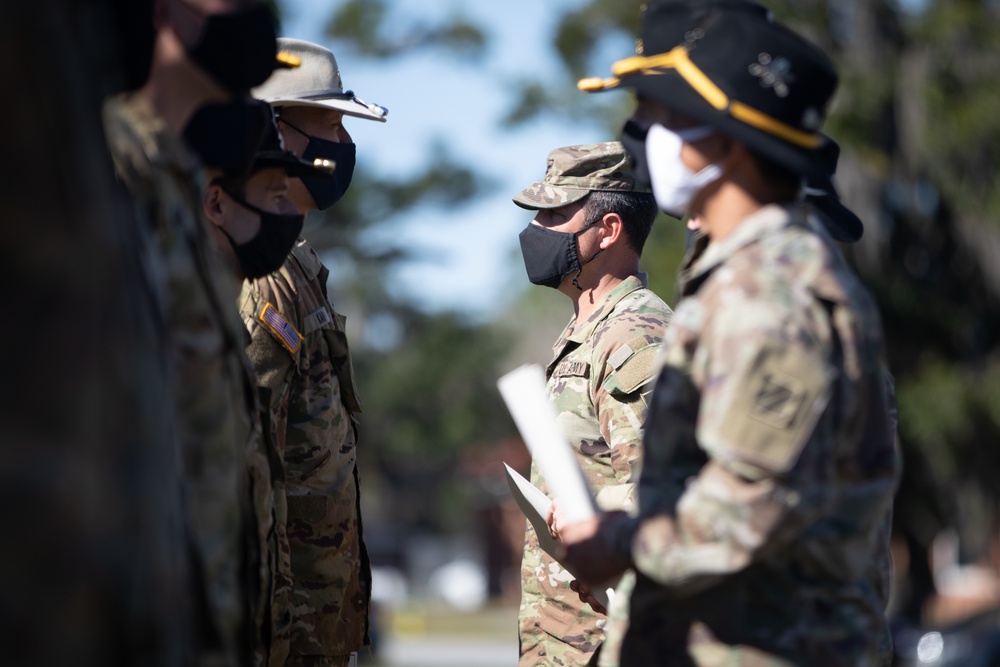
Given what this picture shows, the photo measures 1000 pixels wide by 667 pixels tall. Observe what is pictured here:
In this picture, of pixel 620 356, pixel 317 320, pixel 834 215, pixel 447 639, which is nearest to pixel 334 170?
pixel 317 320

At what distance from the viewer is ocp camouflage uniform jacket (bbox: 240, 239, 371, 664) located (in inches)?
152

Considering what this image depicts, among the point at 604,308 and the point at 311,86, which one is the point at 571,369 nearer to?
the point at 604,308

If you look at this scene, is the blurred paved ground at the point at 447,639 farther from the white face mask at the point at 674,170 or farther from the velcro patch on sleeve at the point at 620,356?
the white face mask at the point at 674,170

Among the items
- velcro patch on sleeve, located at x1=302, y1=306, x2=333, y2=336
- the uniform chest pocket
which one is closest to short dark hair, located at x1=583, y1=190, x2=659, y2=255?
the uniform chest pocket

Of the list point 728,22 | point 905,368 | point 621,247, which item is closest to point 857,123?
point 905,368

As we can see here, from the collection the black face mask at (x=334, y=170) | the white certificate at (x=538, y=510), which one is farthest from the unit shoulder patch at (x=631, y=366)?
the black face mask at (x=334, y=170)

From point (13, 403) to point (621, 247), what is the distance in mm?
2963

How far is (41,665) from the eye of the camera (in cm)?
171

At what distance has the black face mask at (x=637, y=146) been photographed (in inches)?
113

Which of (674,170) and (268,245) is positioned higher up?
(268,245)

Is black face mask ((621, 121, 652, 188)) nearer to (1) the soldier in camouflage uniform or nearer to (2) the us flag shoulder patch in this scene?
(1) the soldier in camouflage uniform

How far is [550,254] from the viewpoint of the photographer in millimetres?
4469

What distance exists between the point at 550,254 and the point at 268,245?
4.33 ft

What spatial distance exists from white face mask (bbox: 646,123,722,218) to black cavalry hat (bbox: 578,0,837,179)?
0.07 m
